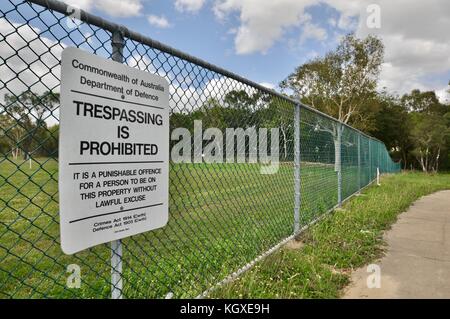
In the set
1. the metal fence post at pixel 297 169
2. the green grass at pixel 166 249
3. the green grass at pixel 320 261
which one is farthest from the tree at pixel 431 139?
the metal fence post at pixel 297 169

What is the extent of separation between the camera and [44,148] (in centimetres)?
175

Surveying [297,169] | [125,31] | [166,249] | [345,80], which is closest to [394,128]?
[345,80]

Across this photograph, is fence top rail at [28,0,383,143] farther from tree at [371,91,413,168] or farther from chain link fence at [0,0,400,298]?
tree at [371,91,413,168]

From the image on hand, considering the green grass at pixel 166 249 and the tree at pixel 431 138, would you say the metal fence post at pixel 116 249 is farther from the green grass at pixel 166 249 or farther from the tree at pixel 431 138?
the tree at pixel 431 138

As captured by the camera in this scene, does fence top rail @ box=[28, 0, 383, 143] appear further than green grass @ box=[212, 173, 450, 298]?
No

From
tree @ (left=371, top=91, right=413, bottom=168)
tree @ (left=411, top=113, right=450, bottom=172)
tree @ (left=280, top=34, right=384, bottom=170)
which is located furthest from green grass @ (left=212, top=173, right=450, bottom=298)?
tree @ (left=371, top=91, right=413, bottom=168)

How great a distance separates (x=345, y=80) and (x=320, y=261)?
28249 millimetres

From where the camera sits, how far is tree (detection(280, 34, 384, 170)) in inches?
1115

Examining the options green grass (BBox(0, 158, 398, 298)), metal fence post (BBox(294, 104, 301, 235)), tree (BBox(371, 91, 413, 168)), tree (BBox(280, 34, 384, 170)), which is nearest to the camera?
green grass (BBox(0, 158, 398, 298))

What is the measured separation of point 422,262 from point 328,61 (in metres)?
27.9

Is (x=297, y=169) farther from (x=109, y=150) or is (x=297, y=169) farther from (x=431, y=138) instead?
(x=431, y=138)

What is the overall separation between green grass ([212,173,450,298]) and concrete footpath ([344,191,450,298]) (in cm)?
15
